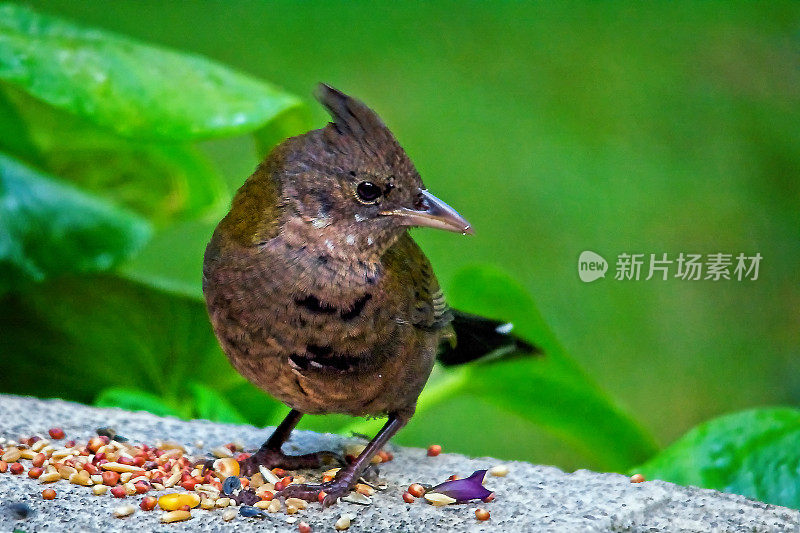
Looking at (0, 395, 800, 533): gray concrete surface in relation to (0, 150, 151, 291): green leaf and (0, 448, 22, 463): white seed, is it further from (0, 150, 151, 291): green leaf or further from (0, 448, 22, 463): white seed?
(0, 150, 151, 291): green leaf

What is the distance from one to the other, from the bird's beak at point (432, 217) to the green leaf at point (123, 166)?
193 centimetres

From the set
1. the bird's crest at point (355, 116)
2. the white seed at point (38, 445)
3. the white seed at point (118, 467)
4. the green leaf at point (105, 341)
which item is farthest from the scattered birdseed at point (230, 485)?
the green leaf at point (105, 341)

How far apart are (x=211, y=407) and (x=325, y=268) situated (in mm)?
1421

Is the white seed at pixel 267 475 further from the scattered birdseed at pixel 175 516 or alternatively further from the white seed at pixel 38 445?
the white seed at pixel 38 445

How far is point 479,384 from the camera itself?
3539 mm

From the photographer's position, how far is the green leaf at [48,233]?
3.57 meters

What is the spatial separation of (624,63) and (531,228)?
1.12 metres

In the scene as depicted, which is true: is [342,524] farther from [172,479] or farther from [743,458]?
[743,458]

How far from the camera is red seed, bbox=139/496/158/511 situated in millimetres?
2289

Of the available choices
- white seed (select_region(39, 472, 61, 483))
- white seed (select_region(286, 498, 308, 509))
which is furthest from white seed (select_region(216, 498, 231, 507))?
white seed (select_region(39, 472, 61, 483))

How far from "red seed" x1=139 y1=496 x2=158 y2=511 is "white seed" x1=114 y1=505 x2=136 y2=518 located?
3 centimetres

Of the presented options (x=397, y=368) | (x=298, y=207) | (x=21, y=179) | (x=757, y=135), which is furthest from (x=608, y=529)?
(x=757, y=135)

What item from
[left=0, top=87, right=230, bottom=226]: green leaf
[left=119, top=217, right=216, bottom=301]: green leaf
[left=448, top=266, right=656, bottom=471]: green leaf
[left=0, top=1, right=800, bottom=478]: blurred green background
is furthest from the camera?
[left=119, top=217, right=216, bottom=301]: green leaf

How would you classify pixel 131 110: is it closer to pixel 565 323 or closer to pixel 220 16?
pixel 220 16
